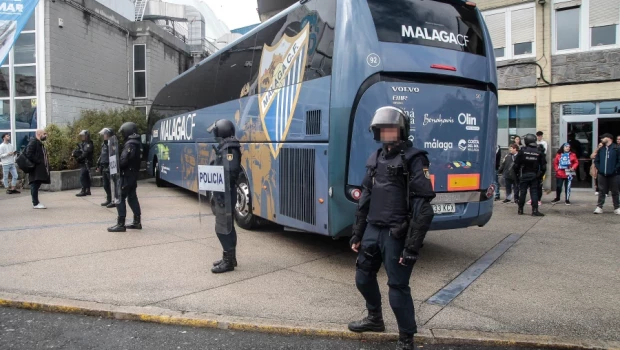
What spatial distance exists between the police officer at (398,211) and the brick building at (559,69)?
1326 centimetres

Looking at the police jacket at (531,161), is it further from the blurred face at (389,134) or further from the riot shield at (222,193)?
the blurred face at (389,134)

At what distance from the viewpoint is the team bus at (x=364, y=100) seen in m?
5.61

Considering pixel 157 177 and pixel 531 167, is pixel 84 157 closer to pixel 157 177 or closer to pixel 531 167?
pixel 157 177

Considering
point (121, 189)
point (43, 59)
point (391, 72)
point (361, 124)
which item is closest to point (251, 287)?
point (361, 124)

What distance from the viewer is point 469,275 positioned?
19.7ft

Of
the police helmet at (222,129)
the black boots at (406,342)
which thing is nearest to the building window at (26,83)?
the police helmet at (222,129)

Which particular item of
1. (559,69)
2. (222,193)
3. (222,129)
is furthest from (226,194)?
(559,69)

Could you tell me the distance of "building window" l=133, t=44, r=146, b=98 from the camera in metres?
23.7

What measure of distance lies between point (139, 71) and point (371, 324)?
22631 mm

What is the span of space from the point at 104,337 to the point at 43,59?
54.4 ft

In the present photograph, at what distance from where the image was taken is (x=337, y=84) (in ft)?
18.5

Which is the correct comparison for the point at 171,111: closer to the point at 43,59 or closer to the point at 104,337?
the point at 43,59

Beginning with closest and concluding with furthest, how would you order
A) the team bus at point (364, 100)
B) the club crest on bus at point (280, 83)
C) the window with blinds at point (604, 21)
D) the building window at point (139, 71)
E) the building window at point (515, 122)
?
the team bus at point (364, 100) < the club crest on bus at point (280, 83) < the window with blinds at point (604, 21) < the building window at point (515, 122) < the building window at point (139, 71)

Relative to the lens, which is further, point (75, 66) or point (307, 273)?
point (75, 66)
